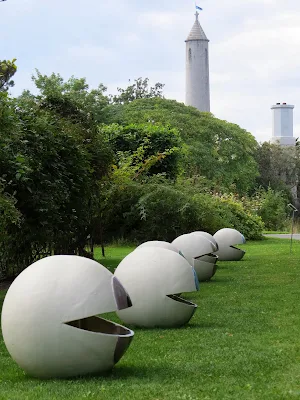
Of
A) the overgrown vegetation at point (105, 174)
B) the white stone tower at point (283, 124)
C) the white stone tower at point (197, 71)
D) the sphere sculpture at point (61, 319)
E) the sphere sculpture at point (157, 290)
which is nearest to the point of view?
the sphere sculpture at point (61, 319)

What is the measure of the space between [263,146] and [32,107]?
53091mm

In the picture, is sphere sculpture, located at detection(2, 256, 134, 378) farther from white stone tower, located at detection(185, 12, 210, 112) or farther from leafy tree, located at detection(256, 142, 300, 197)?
leafy tree, located at detection(256, 142, 300, 197)

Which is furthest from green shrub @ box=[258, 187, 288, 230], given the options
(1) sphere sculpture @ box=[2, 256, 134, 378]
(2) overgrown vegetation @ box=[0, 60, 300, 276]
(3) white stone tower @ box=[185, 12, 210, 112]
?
(1) sphere sculpture @ box=[2, 256, 134, 378]

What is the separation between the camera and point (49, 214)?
58.8 ft

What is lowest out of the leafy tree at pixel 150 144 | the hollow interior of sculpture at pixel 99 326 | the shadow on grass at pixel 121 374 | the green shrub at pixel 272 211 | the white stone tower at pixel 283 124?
the shadow on grass at pixel 121 374

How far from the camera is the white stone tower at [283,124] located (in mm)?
85062

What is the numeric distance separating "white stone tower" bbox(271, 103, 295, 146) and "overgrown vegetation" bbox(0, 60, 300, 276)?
19.7 metres

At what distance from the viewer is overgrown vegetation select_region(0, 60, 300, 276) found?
17625mm

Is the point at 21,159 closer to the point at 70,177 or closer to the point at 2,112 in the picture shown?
the point at 2,112

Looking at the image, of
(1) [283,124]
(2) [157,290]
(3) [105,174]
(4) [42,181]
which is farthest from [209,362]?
(1) [283,124]

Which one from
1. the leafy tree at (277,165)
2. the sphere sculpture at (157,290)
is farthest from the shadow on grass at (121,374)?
the leafy tree at (277,165)

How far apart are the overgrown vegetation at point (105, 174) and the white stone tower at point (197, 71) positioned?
7.77m

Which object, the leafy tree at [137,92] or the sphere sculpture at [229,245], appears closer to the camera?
the sphere sculpture at [229,245]

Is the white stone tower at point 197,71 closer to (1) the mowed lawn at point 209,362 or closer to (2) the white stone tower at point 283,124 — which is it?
(2) the white stone tower at point 283,124
